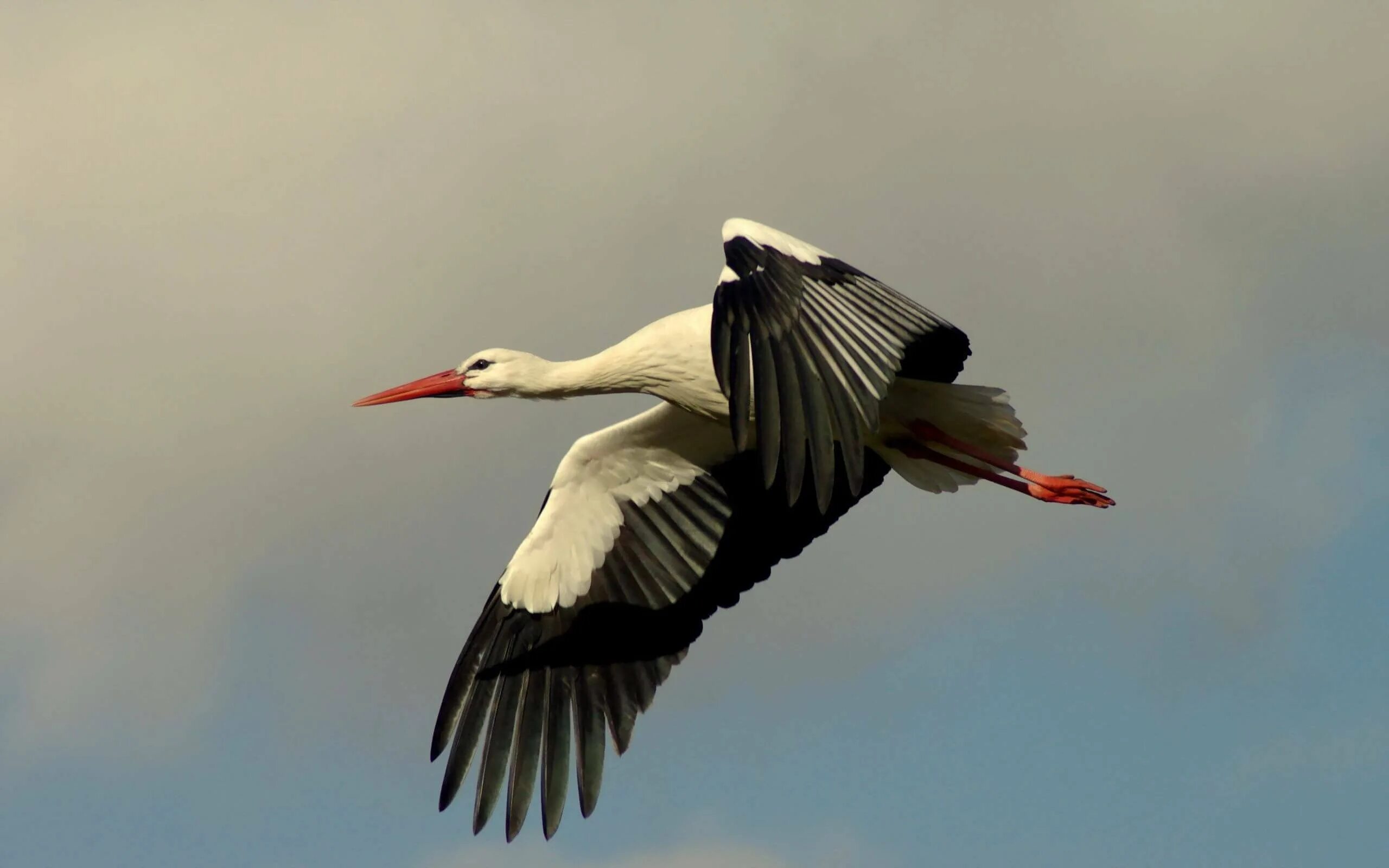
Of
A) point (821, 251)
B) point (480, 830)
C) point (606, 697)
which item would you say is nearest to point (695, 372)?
point (821, 251)

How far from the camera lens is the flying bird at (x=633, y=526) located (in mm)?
9477

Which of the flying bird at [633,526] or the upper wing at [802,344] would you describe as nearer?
the upper wing at [802,344]

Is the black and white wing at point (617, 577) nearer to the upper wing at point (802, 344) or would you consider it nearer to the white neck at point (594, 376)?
the white neck at point (594, 376)

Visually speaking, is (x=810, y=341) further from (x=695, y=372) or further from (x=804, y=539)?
(x=804, y=539)

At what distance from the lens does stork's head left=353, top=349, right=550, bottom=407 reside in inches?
392

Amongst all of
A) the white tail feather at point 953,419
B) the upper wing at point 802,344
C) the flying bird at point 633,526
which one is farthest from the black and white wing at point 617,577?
the upper wing at point 802,344

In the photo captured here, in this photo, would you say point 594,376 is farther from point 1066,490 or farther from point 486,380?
point 1066,490

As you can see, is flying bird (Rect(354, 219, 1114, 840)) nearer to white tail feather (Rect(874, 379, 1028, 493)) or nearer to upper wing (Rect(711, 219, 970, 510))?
white tail feather (Rect(874, 379, 1028, 493))

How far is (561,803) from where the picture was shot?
9.72 metres

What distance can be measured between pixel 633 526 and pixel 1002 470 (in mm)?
2062

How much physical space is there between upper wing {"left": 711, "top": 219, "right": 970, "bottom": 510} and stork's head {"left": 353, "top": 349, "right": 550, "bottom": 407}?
6.56 ft

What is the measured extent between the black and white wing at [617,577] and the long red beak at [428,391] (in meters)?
0.74

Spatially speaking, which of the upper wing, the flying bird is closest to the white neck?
the flying bird

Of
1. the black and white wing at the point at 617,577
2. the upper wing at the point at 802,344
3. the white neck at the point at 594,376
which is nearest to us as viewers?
the upper wing at the point at 802,344
